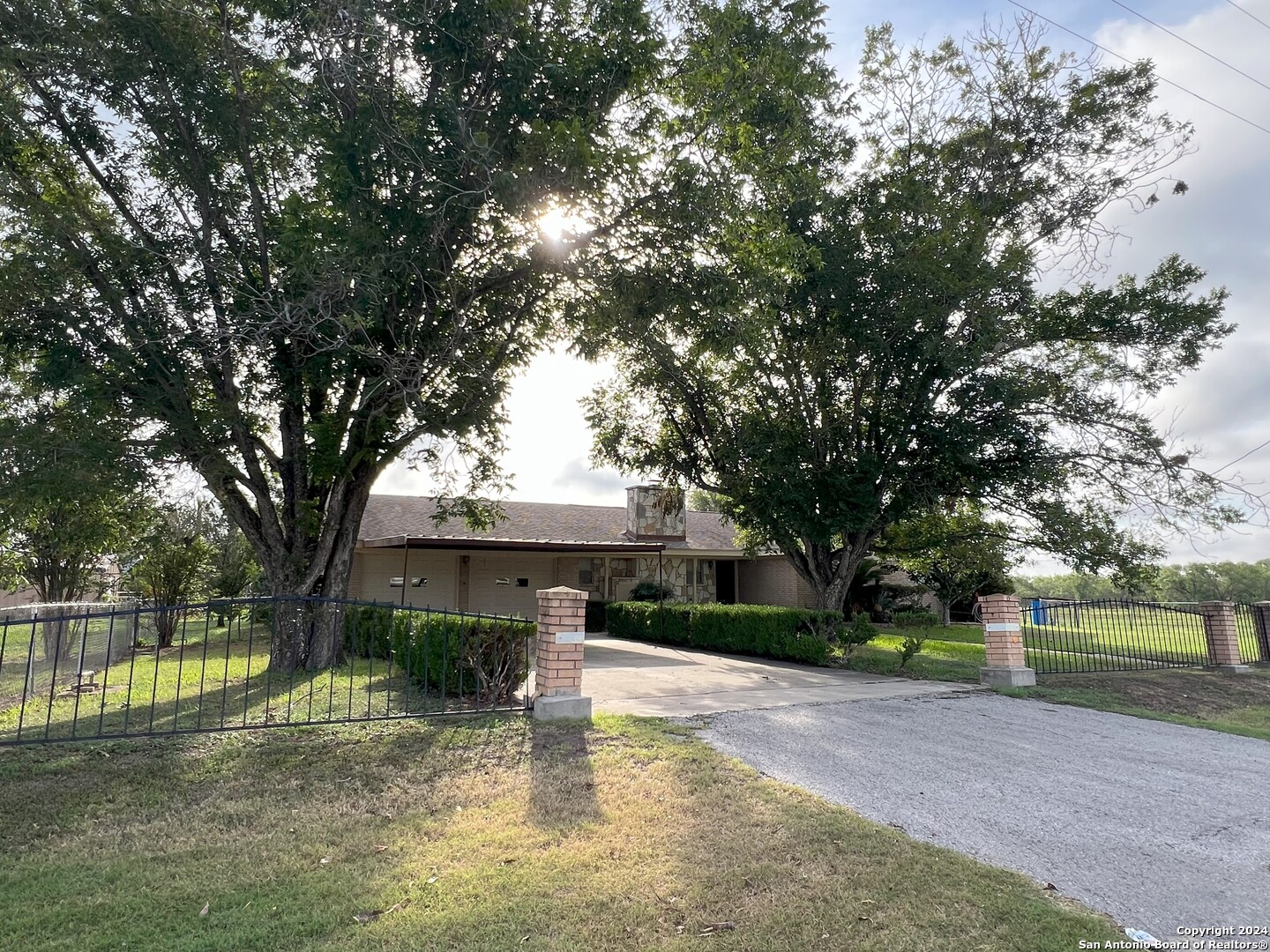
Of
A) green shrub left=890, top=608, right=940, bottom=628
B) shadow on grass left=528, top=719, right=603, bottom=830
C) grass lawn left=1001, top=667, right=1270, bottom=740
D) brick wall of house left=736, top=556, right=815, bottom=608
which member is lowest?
grass lawn left=1001, top=667, right=1270, bottom=740

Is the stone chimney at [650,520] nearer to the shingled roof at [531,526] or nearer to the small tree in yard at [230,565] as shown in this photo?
the shingled roof at [531,526]

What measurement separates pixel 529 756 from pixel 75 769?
11.6 feet

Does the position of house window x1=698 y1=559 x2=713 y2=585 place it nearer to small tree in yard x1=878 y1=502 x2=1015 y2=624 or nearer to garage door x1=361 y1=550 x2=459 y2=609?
small tree in yard x1=878 y1=502 x2=1015 y2=624

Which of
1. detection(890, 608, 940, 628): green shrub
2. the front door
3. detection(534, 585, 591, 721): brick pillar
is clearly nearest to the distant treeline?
detection(890, 608, 940, 628): green shrub

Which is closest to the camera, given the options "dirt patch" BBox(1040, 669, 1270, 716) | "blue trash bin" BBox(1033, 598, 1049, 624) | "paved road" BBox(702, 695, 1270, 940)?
"paved road" BBox(702, 695, 1270, 940)

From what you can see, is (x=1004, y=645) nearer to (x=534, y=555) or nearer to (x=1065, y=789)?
(x=1065, y=789)

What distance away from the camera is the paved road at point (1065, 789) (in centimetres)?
385

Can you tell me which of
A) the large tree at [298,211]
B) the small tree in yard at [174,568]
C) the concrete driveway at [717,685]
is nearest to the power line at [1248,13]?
the large tree at [298,211]

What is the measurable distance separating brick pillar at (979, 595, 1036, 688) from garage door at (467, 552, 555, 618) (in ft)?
42.3

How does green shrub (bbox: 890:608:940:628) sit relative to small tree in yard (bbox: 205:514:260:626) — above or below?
below

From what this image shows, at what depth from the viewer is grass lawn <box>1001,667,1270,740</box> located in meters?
9.09

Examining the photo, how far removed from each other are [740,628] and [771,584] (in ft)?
37.0

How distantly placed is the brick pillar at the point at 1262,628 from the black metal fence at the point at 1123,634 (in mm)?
1697

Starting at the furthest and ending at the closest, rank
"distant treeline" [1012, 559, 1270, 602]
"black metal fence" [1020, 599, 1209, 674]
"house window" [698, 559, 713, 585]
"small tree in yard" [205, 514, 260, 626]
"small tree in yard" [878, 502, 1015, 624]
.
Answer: "distant treeline" [1012, 559, 1270, 602], "house window" [698, 559, 713, 585], "small tree in yard" [205, 514, 260, 626], "small tree in yard" [878, 502, 1015, 624], "black metal fence" [1020, 599, 1209, 674]
